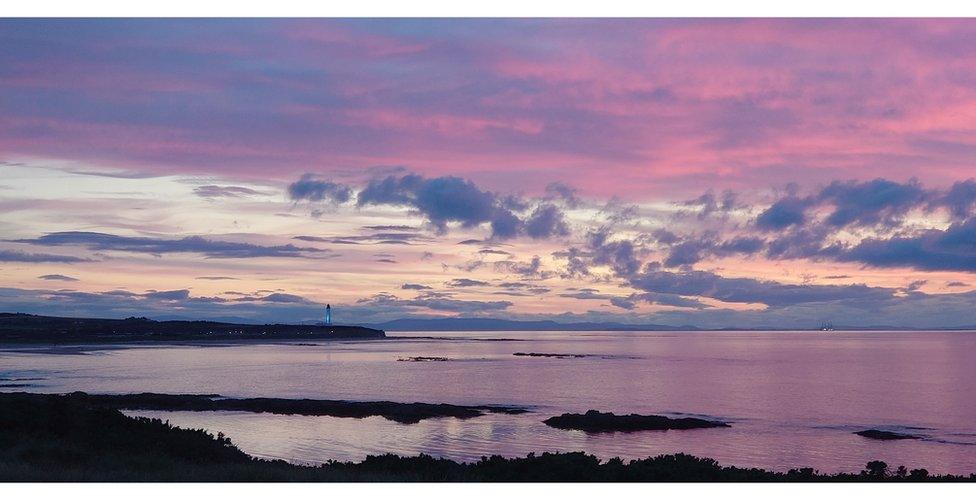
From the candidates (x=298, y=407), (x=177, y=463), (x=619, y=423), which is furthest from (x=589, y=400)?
(x=177, y=463)

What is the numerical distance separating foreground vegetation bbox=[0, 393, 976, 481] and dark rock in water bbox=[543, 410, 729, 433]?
21074 mm

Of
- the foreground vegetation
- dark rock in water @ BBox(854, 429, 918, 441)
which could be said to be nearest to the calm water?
dark rock in water @ BBox(854, 429, 918, 441)

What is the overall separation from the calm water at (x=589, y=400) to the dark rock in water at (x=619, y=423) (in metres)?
1.34

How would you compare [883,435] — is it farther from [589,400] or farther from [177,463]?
[177,463]

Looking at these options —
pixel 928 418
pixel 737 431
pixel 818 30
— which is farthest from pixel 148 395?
pixel 928 418

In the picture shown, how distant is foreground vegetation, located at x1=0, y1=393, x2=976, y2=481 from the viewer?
821 inches

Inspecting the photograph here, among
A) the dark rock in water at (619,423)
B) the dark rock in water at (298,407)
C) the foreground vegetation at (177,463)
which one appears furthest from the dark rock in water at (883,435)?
the dark rock in water at (298,407)

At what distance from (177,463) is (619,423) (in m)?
33.9

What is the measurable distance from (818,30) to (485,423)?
1278 inches

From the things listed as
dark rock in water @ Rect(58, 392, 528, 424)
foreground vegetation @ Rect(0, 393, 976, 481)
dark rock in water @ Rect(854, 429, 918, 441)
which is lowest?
dark rock in water @ Rect(854, 429, 918, 441)

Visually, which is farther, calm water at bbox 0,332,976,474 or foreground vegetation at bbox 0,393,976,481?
calm water at bbox 0,332,976,474

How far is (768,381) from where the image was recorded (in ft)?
305

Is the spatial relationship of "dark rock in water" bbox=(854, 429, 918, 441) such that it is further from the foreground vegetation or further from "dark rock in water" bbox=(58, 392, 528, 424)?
"dark rock in water" bbox=(58, 392, 528, 424)
